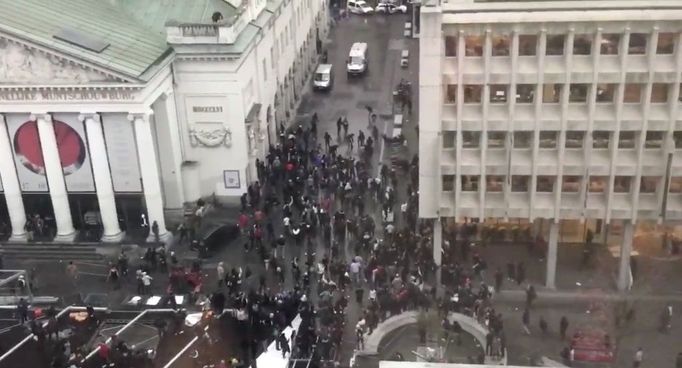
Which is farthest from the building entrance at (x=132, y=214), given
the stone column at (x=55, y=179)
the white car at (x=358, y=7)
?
the white car at (x=358, y=7)

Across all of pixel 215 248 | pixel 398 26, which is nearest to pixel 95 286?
pixel 215 248

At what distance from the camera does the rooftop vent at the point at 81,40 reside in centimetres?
4972

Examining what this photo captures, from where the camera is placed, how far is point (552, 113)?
4453 centimetres

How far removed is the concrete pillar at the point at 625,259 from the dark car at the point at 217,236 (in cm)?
2211

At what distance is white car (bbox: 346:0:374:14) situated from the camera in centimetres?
10381

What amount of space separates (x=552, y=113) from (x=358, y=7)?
2474 inches

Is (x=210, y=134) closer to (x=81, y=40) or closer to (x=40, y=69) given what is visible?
(x=81, y=40)

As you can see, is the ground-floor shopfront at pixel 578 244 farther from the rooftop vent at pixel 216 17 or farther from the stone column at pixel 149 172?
the rooftop vent at pixel 216 17

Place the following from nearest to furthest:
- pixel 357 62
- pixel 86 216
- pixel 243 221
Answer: pixel 243 221
pixel 86 216
pixel 357 62

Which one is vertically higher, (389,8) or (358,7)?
(358,7)

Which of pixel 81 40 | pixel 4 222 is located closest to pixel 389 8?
pixel 81 40

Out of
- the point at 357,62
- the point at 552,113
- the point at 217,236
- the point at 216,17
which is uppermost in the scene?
the point at 216,17

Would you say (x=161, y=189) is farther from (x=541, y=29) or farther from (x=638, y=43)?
(x=638, y=43)

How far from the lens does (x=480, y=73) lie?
4384cm
